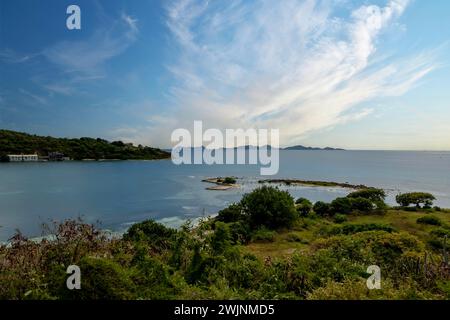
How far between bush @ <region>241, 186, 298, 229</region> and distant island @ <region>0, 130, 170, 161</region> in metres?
124

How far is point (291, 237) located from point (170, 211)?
20.9 meters

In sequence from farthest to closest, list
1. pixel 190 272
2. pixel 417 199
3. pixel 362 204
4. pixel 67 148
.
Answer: pixel 67 148 < pixel 417 199 < pixel 362 204 < pixel 190 272

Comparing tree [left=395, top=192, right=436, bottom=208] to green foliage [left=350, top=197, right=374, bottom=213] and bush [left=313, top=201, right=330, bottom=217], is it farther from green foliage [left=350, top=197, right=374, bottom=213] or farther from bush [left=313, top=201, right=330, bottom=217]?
bush [left=313, top=201, right=330, bottom=217]

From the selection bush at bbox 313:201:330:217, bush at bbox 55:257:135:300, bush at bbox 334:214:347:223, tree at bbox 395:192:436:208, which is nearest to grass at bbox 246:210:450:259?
bush at bbox 334:214:347:223

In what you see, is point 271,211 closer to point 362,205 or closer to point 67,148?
point 362,205

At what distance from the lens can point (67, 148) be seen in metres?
141

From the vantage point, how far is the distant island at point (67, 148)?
414ft

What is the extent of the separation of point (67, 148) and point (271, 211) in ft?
454

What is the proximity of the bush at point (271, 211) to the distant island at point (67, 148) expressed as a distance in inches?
4891

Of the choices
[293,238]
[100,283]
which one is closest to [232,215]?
[293,238]

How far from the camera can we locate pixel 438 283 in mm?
4820

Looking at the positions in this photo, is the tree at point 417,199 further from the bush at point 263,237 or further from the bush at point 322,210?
the bush at point 263,237
